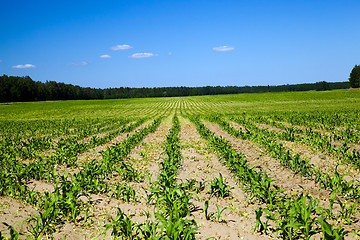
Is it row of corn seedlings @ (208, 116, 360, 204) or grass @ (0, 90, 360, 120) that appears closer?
row of corn seedlings @ (208, 116, 360, 204)

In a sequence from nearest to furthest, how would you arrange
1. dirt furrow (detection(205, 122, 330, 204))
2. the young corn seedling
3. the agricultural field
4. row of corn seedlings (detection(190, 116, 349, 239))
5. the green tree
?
row of corn seedlings (detection(190, 116, 349, 239)) < the agricultural field < the young corn seedling < dirt furrow (detection(205, 122, 330, 204)) < the green tree

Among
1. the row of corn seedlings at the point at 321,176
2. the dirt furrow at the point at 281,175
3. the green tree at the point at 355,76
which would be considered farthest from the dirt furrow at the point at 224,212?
the green tree at the point at 355,76

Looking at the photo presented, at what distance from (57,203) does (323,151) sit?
394 inches

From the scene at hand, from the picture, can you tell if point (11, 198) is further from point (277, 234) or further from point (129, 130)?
point (129, 130)

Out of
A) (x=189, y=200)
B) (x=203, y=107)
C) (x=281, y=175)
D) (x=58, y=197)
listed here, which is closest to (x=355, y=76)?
(x=203, y=107)

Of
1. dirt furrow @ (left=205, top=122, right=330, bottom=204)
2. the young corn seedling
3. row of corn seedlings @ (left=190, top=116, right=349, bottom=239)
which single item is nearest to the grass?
dirt furrow @ (left=205, top=122, right=330, bottom=204)

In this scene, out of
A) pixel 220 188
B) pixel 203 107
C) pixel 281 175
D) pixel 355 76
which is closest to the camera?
pixel 220 188

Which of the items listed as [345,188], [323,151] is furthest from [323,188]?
[323,151]

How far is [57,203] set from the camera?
5.05m

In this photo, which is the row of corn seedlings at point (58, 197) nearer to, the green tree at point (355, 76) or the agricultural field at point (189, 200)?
the agricultural field at point (189, 200)

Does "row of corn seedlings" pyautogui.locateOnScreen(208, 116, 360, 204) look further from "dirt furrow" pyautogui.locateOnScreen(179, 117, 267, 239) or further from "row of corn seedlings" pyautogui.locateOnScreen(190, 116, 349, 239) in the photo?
"dirt furrow" pyautogui.locateOnScreen(179, 117, 267, 239)

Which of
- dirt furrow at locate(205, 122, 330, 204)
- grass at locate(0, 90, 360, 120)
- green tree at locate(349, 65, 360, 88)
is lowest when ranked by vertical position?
dirt furrow at locate(205, 122, 330, 204)

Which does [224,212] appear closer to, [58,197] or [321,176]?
[58,197]

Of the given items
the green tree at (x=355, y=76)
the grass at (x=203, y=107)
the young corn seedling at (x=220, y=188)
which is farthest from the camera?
the green tree at (x=355, y=76)
